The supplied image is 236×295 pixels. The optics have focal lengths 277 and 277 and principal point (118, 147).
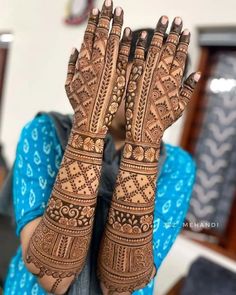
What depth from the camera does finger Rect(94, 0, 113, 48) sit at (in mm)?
362

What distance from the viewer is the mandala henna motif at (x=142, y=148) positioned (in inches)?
14.8

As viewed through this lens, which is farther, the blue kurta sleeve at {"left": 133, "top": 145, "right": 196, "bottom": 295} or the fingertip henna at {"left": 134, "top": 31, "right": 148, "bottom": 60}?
the blue kurta sleeve at {"left": 133, "top": 145, "right": 196, "bottom": 295}

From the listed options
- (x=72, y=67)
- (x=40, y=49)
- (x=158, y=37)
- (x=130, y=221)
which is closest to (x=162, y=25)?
(x=158, y=37)

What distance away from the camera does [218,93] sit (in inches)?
43.5

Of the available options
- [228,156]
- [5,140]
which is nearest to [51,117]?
[228,156]

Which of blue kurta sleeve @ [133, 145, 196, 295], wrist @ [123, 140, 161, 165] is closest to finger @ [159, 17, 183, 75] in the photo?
wrist @ [123, 140, 161, 165]

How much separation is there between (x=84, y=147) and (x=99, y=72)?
103 mm

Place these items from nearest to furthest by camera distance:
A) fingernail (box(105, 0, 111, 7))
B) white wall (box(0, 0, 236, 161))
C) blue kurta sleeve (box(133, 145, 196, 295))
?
fingernail (box(105, 0, 111, 7)), blue kurta sleeve (box(133, 145, 196, 295)), white wall (box(0, 0, 236, 161))

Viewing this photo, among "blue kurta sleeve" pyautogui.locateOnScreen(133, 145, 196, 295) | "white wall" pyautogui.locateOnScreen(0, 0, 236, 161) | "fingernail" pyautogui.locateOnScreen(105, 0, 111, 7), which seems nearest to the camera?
"fingernail" pyautogui.locateOnScreen(105, 0, 111, 7)

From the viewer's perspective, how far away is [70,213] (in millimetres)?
372

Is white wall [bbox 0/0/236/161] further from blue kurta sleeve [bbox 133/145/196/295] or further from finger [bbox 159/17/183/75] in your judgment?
finger [bbox 159/17/183/75]

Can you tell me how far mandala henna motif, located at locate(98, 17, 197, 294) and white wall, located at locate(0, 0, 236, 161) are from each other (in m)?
0.63

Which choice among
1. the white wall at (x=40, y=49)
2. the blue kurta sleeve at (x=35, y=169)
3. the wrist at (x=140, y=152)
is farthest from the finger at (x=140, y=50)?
the white wall at (x=40, y=49)

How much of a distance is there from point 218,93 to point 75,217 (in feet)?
3.01
